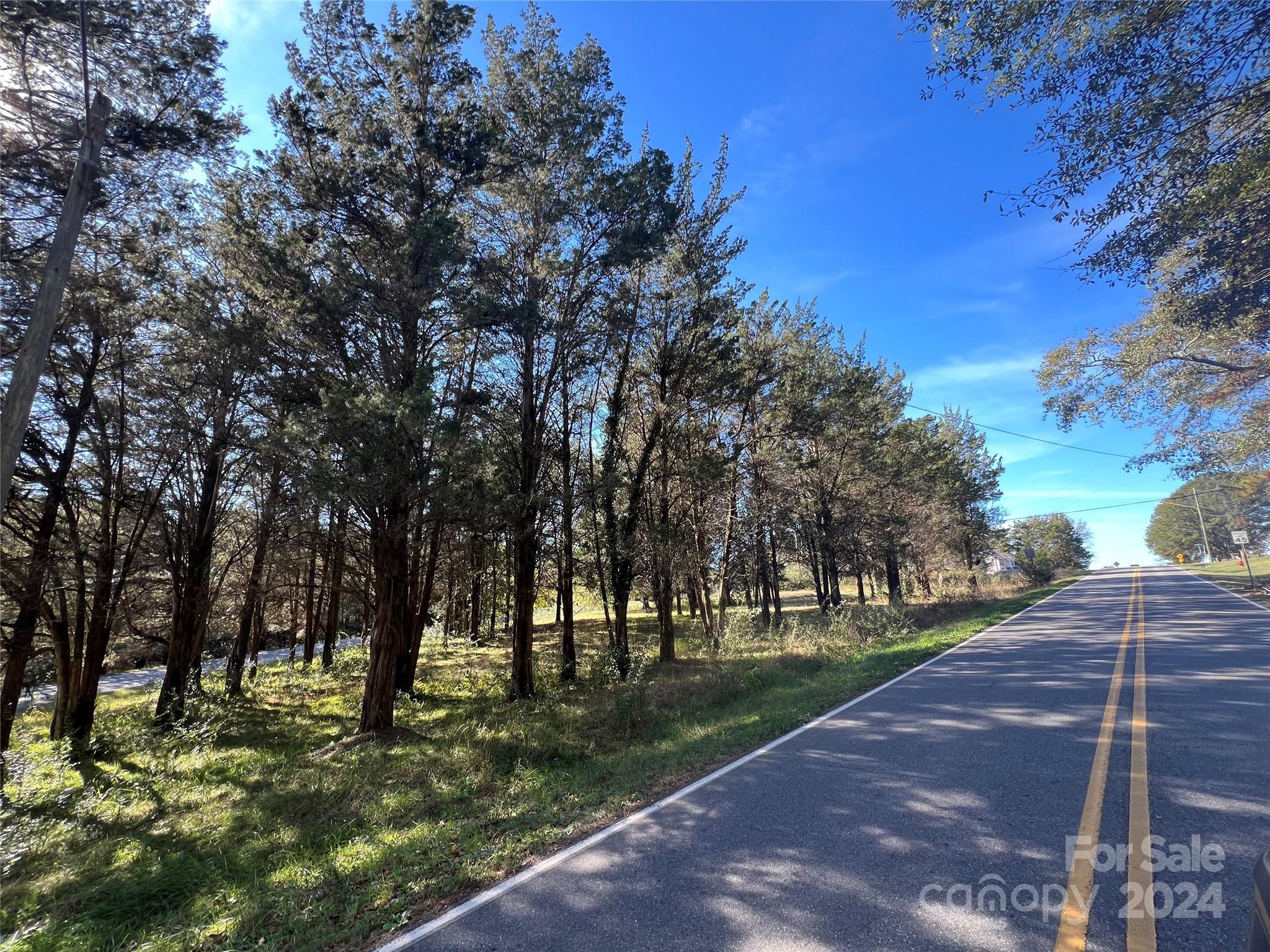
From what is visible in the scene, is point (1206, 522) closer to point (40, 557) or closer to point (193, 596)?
point (193, 596)

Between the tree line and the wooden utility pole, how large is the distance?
2.42 metres

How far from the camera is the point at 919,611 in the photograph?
2094 cm

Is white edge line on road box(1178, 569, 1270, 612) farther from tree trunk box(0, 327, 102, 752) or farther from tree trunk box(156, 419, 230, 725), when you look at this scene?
tree trunk box(0, 327, 102, 752)

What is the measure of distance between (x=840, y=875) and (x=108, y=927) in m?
5.53

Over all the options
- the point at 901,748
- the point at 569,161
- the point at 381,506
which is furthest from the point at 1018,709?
the point at 569,161

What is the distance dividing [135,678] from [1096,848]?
114 ft

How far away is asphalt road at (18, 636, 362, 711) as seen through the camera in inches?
775

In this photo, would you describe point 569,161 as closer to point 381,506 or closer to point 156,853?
point 381,506

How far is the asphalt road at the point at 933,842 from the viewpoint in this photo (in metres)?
2.81

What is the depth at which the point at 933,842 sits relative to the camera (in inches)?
144

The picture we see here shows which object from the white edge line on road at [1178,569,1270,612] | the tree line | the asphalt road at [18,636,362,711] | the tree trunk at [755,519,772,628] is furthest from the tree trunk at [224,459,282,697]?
the white edge line on road at [1178,569,1270,612]

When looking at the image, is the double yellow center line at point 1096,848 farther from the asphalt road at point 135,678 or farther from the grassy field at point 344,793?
the asphalt road at point 135,678

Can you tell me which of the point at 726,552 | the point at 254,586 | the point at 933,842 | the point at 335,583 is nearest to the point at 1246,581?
the point at 726,552

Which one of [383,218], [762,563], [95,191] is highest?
[383,218]
